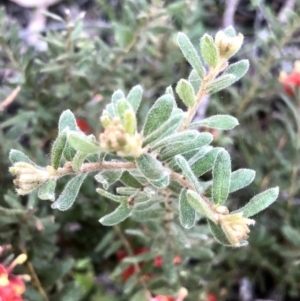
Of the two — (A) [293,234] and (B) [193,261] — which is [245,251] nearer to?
(A) [293,234]

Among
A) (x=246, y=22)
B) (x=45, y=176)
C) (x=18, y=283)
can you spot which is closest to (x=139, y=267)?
(x=18, y=283)

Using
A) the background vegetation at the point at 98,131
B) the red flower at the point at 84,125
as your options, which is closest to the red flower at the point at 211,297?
the background vegetation at the point at 98,131

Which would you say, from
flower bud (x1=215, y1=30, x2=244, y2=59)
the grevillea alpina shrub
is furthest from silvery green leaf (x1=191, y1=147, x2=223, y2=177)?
flower bud (x1=215, y1=30, x2=244, y2=59)

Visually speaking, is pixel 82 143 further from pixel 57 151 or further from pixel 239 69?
pixel 239 69

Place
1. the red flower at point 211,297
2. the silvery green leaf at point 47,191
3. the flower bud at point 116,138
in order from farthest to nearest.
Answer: the red flower at point 211,297 → the silvery green leaf at point 47,191 → the flower bud at point 116,138

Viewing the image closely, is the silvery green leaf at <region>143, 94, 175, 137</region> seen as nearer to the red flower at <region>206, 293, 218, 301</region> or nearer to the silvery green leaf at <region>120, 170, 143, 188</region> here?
the silvery green leaf at <region>120, 170, 143, 188</region>

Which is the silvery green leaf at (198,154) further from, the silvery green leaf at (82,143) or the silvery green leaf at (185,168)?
the silvery green leaf at (82,143)
